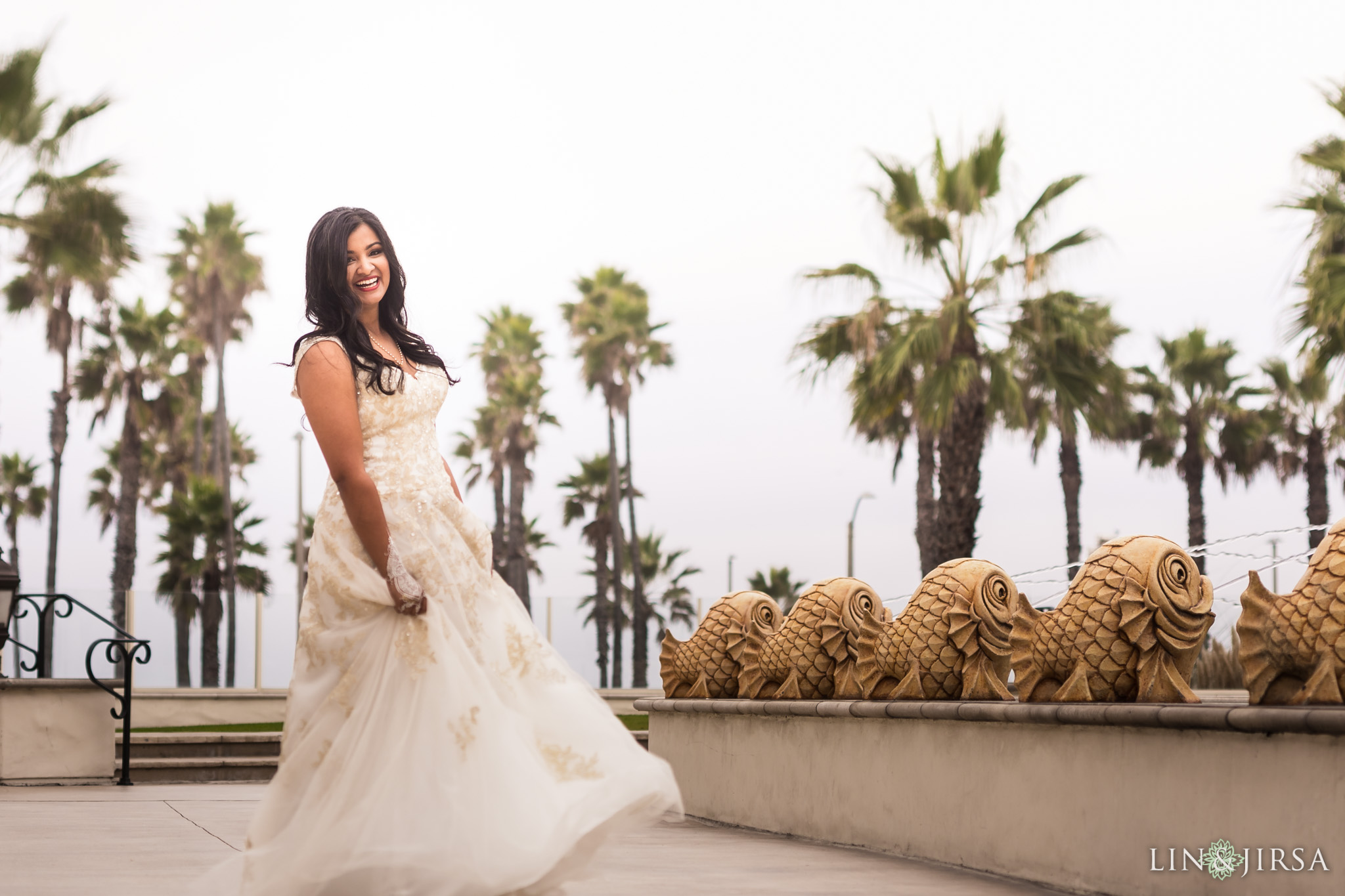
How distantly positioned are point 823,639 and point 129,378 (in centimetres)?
4131

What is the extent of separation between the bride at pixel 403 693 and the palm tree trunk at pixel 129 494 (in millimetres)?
42053

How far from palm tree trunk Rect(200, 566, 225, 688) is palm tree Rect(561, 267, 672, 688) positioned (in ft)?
73.7

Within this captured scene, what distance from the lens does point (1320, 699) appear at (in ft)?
12.0

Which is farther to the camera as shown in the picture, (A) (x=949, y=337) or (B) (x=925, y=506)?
(B) (x=925, y=506)

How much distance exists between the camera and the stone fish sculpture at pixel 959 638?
5840mm

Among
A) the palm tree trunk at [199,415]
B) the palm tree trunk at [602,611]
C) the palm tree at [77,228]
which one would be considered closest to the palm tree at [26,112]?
the palm tree at [77,228]

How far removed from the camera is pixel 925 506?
3120cm

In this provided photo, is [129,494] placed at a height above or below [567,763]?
above

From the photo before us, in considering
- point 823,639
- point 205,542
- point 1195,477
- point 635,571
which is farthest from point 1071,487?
point 823,639

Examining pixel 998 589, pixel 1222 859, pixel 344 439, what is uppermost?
pixel 344 439

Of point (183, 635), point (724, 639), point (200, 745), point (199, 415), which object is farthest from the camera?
point (199, 415)

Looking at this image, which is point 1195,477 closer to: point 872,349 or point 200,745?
point 872,349

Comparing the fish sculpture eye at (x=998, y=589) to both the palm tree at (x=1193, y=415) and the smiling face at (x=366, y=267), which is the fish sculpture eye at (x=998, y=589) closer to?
the smiling face at (x=366, y=267)

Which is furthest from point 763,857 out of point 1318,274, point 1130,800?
point 1318,274
